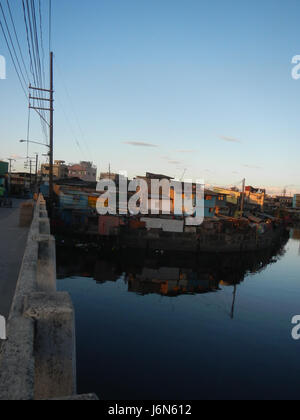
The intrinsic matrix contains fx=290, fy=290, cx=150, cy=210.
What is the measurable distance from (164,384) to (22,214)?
40.4 ft

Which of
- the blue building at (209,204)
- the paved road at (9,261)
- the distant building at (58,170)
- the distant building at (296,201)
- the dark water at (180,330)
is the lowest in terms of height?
the dark water at (180,330)

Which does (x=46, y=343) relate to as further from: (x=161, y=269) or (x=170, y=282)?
(x=161, y=269)

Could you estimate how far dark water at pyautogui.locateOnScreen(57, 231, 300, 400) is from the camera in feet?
42.0

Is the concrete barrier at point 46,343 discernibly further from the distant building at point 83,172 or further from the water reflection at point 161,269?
the distant building at point 83,172

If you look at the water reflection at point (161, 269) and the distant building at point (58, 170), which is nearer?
the water reflection at point (161, 269)

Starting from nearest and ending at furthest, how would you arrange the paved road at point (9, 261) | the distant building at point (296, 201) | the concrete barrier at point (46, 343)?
the concrete barrier at point (46, 343) < the paved road at point (9, 261) < the distant building at point (296, 201)

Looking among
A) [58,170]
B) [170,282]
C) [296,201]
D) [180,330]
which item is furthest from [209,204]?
[296,201]

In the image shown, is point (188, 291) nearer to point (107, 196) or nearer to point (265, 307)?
point (265, 307)

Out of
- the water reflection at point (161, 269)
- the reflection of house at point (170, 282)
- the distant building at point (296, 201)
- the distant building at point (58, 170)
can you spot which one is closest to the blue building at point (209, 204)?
the water reflection at point (161, 269)

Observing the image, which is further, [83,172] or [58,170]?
[83,172]

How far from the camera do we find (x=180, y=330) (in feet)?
59.3

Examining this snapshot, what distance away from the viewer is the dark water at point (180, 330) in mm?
12797

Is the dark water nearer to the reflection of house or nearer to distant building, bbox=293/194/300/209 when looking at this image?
the reflection of house
